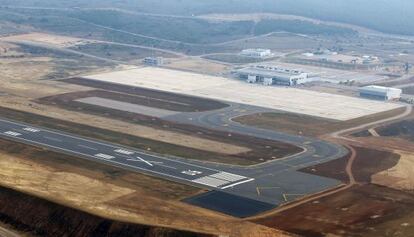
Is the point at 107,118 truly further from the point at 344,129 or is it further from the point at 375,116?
the point at 375,116

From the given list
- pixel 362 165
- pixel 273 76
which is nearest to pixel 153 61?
pixel 273 76

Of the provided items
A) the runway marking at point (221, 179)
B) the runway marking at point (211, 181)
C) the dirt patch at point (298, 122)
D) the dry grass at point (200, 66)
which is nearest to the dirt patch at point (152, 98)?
the dirt patch at point (298, 122)

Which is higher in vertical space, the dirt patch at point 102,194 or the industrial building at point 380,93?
the industrial building at point 380,93

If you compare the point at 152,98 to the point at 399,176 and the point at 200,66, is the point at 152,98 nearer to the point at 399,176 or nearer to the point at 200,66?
the point at 200,66

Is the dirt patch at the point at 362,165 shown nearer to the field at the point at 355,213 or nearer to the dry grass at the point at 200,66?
the field at the point at 355,213

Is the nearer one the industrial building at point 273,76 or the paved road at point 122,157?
the paved road at point 122,157

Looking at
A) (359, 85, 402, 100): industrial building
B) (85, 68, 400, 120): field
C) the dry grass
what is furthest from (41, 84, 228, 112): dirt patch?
(359, 85, 402, 100): industrial building
